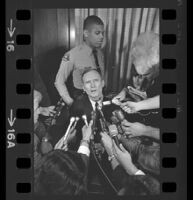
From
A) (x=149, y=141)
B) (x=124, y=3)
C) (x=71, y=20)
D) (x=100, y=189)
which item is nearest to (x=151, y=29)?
(x=124, y=3)

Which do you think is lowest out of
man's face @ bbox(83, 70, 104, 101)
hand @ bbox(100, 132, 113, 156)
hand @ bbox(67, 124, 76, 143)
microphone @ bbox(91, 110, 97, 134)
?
hand @ bbox(100, 132, 113, 156)

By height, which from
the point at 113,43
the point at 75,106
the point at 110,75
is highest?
the point at 113,43

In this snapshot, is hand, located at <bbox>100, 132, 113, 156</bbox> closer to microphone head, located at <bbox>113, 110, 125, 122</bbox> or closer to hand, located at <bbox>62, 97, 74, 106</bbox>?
microphone head, located at <bbox>113, 110, 125, 122</bbox>

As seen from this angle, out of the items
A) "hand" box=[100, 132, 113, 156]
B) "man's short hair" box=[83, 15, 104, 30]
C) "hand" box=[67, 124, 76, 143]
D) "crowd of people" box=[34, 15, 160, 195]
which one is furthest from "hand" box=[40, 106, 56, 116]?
"man's short hair" box=[83, 15, 104, 30]

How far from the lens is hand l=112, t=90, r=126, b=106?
2250 mm

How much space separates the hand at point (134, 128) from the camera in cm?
224

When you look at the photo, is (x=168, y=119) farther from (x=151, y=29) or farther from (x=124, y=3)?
(x=124, y=3)

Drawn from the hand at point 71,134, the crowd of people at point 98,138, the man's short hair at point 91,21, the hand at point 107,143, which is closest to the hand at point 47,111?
the crowd of people at point 98,138

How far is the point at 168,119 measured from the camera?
7.38 feet

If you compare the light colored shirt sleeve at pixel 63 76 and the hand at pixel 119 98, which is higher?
the light colored shirt sleeve at pixel 63 76

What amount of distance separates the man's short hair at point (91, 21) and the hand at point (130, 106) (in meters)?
0.38

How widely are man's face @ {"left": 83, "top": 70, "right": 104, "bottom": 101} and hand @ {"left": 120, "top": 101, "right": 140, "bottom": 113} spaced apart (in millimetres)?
116

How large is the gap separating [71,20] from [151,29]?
1.20ft

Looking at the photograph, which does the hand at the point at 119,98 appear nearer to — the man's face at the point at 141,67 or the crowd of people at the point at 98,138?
the crowd of people at the point at 98,138
